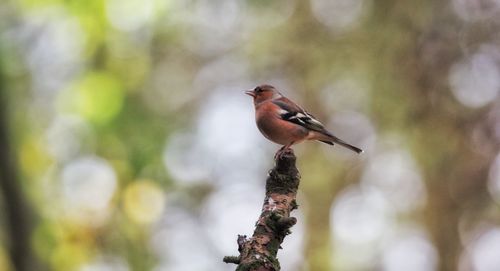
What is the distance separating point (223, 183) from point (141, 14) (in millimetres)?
4300

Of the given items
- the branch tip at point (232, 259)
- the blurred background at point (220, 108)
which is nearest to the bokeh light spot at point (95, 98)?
the blurred background at point (220, 108)

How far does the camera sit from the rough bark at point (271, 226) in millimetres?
2834

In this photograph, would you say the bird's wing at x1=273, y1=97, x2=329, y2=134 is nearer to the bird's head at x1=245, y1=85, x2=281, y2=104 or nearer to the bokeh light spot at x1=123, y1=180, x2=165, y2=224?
the bird's head at x1=245, y1=85, x2=281, y2=104

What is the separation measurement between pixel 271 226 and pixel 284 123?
2723 mm

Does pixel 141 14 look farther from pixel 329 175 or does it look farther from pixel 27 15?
pixel 329 175

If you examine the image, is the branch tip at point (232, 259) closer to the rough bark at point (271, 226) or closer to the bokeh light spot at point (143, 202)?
the rough bark at point (271, 226)

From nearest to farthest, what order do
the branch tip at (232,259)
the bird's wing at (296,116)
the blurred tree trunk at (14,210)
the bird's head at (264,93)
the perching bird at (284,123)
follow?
1. the branch tip at (232,259)
2. the perching bird at (284,123)
3. the bird's wing at (296,116)
4. the blurred tree trunk at (14,210)
5. the bird's head at (264,93)

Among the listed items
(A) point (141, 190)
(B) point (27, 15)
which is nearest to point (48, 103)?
(A) point (141, 190)

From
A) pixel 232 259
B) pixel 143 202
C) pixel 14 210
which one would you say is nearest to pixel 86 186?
pixel 143 202

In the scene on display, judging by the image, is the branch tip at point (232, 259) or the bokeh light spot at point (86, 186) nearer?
the branch tip at point (232, 259)

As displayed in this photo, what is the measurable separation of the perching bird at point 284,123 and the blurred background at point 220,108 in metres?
2.37

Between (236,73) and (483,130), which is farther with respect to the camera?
(236,73)

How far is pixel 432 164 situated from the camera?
35.6 ft

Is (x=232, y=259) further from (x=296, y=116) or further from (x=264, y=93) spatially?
(x=264, y=93)
